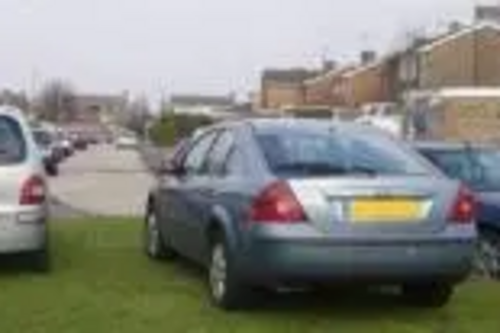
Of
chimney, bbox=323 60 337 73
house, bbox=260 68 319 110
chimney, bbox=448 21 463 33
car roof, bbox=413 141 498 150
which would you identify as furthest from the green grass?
chimney, bbox=323 60 337 73

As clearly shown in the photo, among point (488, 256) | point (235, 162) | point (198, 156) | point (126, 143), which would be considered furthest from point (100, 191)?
point (126, 143)

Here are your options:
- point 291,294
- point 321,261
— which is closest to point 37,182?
point 291,294

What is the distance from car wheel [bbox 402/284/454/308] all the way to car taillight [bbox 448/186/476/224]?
578 mm

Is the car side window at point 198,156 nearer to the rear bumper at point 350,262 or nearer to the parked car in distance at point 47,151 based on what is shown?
the rear bumper at point 350,262

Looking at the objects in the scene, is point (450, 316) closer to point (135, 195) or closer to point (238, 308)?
point (238, 308)

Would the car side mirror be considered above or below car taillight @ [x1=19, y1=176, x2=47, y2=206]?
above

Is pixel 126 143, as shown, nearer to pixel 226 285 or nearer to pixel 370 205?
pixel 226 285

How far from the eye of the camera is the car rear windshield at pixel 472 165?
13473 millimetres

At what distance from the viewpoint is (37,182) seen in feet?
37.9

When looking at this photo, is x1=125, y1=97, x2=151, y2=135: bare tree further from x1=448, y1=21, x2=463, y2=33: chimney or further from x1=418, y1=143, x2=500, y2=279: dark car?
x1=418, y1=143, x2=500, y2=279: dark car

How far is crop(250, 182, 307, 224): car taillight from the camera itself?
9234 millimetres

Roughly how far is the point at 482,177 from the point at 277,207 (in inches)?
187

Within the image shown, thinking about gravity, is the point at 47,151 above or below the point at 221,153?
below

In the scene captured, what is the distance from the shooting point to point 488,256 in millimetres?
12859
